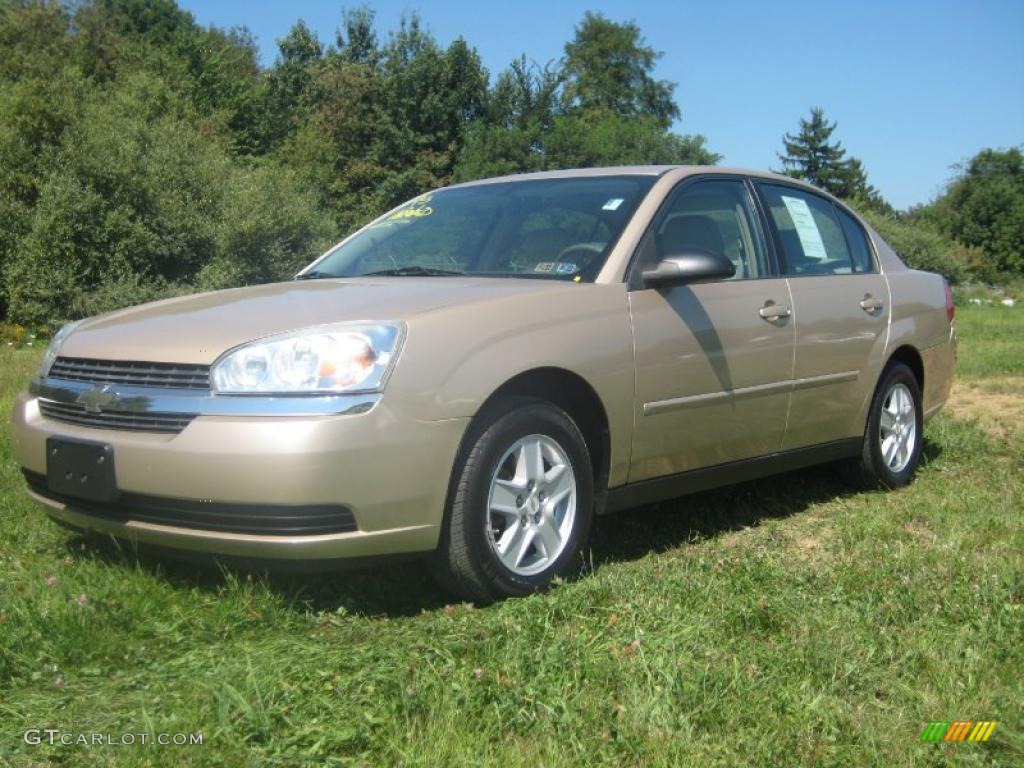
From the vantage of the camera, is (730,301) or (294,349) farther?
(730,301)

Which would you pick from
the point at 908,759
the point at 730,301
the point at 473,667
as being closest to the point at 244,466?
the point at 473,667

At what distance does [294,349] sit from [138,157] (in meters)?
20.0

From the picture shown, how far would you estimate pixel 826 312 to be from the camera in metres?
5.11

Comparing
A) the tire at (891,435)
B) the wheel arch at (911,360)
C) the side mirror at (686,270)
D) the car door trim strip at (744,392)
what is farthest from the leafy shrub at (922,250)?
the side mirror at (686,270)

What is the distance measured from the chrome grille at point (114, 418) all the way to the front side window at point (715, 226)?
1.95 meters

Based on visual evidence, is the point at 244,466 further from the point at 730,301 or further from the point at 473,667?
the point at 730,301

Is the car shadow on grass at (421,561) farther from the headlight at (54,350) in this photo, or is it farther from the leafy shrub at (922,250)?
the leafy shrub at (922,250)

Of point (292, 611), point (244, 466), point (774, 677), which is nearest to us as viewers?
point (774, 677)

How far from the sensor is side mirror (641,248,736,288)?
4168 millimetres

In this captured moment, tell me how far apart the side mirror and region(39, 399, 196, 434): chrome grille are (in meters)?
1.81

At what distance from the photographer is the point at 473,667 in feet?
9.56

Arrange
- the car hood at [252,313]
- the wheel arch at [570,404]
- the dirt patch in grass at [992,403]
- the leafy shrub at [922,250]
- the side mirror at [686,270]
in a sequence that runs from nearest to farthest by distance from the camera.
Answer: the car hood at [252,313], the wheel arch at [570,404], the side mirror at [686,270], the dirt patch in grass at [992,403], the leafy shrub at [922,250]

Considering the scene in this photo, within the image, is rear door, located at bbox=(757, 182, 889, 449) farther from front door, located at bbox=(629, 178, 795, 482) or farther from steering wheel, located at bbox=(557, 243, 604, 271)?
steering wheel, located at bbox=(557, 243, 604, 271)

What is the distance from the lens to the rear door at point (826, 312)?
16.4 ft
